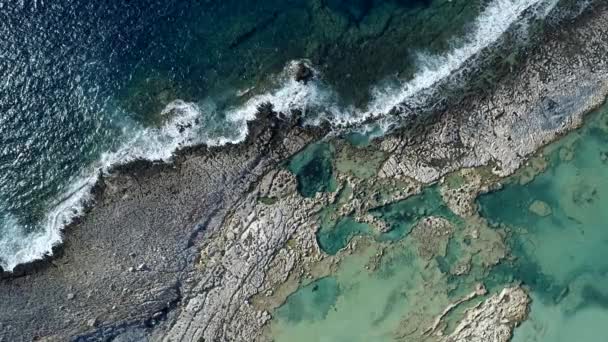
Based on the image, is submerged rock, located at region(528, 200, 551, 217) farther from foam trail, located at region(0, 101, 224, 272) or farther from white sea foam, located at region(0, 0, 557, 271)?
foam trail, located at region(0, 101, 224, 272)

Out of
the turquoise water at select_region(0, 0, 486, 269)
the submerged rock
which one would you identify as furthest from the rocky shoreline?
the submerged rock

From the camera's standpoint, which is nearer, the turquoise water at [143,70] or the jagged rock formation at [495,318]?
the jagged rock formation at [495,318]

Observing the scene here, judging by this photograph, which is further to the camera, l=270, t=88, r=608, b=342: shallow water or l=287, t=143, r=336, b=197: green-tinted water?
l=287, t=143, r=336, b=197: green-tinted water

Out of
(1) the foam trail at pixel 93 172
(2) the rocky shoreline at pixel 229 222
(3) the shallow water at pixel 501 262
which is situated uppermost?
(1) the foam trail at pixel 93 172

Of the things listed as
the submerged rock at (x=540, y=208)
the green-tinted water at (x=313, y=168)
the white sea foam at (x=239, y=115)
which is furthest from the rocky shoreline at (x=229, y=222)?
the submerged rock at (x=540, y=208)

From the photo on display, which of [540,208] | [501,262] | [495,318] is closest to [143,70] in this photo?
[501,262]

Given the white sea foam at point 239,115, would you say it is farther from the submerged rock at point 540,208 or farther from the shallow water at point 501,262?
the submerged rock at point 540,208
